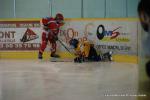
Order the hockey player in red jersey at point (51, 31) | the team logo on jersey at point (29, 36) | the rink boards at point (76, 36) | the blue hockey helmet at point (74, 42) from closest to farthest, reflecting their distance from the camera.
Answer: the rink boards at point (76, 36)
the blue hockey helmet at point (74, 42)
the hockey player in red jersey at point (51, 31)
the team logo on jersey at point (29, 36)

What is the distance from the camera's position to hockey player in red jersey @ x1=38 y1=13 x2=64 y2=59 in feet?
28.8

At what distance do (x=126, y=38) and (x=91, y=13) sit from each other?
6.66 ft

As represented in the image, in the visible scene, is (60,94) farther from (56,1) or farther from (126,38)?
(56,1)

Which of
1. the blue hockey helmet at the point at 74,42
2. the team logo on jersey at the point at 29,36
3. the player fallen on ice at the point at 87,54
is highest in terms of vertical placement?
the team logo on jersey at the point at 29,36

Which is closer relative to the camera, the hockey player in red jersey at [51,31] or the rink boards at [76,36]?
the rink boards at [76,36]

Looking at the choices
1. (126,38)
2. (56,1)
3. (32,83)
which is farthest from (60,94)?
(56,1)

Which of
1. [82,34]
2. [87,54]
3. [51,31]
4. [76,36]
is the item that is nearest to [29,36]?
[51,31]

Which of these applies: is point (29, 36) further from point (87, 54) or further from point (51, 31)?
point (87, 54)

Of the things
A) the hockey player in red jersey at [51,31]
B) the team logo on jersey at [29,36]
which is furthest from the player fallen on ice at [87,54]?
the team logo on jersey at [29,36]

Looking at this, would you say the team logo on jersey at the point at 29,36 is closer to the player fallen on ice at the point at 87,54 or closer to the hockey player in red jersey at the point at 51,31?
the hockey player in red jersey at the point at 51,31

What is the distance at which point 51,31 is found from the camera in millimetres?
8797

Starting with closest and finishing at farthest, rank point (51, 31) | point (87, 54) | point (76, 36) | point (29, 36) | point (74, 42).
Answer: point (87, 54) → point (74, 42) → point (51, 31) → point (76, 36) → point (29, 36)

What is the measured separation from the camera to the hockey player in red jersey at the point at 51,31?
28.8 ft

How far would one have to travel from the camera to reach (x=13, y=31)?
9.55 meters
